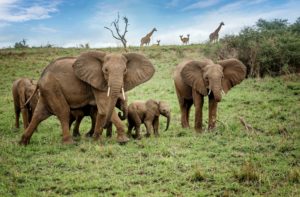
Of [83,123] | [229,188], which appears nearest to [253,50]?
[83,123]

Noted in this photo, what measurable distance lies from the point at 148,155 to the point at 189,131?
3.56 m

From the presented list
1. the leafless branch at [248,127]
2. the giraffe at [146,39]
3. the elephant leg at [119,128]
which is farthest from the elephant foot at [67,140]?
the giraffe at [146,39]

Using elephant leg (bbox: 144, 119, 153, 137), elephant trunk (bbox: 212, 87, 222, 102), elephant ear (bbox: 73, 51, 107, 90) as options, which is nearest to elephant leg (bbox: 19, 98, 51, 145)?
elephant ear (bbox: 73, 51, 107, 90)

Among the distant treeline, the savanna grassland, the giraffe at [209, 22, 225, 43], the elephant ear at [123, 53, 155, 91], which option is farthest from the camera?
the giraffe at [209, 22, 225, 43]

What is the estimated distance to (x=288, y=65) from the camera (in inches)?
1093

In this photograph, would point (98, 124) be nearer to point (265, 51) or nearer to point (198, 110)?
point (198, 110)

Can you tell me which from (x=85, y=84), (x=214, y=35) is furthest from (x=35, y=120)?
(x=214, y=35)

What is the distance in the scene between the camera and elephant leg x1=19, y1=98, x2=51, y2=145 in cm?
1263

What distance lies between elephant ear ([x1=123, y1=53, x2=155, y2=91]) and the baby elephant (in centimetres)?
129

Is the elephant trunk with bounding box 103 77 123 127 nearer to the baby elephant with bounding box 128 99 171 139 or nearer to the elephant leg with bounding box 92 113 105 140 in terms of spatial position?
the elephant leg with bounding box 92 113 105 140

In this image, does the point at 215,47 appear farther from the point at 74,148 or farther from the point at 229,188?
the point at 229,188

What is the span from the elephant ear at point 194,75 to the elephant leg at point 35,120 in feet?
15.4

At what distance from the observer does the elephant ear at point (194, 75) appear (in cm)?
1396

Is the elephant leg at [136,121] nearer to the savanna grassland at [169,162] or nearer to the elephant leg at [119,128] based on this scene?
the savanna grassland at [169,162]
